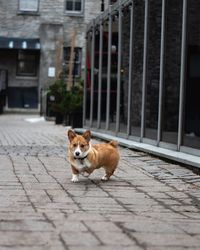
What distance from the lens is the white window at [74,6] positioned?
4053 centimetres

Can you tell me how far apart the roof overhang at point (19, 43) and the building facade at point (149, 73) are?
19.1m

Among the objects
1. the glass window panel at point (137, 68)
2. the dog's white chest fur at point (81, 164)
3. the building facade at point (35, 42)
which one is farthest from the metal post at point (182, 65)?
the building facade at point (35, 42)

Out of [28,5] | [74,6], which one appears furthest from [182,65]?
[74,6]

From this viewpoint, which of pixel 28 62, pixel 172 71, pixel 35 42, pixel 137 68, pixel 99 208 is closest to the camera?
pixel 99 208

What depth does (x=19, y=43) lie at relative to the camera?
3881 cm

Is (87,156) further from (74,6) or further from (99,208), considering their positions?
(74,6)

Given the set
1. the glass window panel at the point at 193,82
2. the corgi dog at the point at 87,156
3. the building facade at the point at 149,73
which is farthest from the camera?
the building facade at the point at 149,73

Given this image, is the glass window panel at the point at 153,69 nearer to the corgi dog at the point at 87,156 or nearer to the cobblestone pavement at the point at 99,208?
the cobblestone pavement at the point at 99,208

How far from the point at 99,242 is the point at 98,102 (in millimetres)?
13516

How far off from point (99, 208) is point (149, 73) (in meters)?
6.93

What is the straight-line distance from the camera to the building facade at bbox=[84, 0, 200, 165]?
1105cm

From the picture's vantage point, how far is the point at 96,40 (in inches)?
766

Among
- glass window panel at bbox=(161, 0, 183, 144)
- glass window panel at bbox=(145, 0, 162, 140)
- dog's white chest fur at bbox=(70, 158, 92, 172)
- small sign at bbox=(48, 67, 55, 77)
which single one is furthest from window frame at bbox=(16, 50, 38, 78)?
dog's white chest fur at bbox=(70, 158, 92, 172)

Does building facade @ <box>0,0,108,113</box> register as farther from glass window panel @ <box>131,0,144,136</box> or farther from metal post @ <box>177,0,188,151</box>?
metal post @ <box>177,0,188,151</box>
